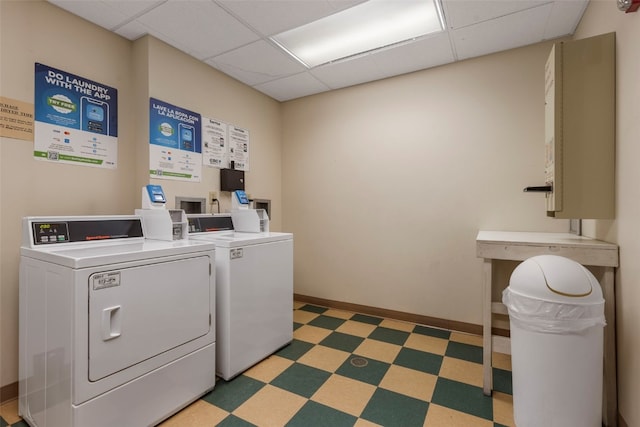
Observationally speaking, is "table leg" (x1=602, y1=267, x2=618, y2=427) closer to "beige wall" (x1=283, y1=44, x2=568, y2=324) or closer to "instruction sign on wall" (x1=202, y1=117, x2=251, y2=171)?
"beige wall" (x1=283, y1=44, x2=568, y2=324)

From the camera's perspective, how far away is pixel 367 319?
312cm

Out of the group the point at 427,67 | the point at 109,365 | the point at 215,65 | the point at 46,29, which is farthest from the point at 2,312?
the point at 427,67

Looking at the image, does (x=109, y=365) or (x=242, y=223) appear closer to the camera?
(x=109, y=365)

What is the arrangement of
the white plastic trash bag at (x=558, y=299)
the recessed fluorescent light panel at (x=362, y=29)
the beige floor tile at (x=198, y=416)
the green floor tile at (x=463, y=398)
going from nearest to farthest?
the white plastic trash bag at (x=558, y=299), the beige floor tile at (x=198, y=416), the green floor tile at (x=463, y=398), the recessed fluorescent light panel at (x=362, y=29)

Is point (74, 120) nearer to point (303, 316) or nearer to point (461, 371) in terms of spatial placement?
point (303, 316)

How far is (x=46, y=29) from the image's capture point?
192cm

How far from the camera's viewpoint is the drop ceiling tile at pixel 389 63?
249cm

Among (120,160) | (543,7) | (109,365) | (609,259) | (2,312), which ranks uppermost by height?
(543,7)

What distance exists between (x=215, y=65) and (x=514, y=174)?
2860 mm

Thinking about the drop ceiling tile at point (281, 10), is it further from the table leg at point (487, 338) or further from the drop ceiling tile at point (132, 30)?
the table leg at point (487, 338)

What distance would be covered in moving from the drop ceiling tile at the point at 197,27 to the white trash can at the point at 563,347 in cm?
250

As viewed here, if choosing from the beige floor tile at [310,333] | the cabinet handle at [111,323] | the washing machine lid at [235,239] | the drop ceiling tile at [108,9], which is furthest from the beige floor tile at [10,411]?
the drop ceiling tile at [108,9]

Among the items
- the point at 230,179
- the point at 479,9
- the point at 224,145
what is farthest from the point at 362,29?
the point at 230,179

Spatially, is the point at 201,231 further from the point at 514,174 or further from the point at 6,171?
the point at 514,174
